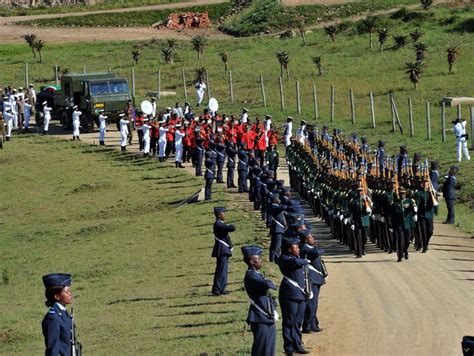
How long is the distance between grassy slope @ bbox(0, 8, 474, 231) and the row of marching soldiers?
8789 mm

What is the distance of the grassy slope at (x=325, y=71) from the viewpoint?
163ft

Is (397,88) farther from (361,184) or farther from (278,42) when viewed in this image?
(361,184)

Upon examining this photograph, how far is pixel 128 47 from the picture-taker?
254 feet

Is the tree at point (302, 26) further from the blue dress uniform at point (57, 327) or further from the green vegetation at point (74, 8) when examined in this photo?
the blue dress uniform at point (57, 327)

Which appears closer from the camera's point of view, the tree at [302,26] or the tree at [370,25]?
the tree at [370,25]

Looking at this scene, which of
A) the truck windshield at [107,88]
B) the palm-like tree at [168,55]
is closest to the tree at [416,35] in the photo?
the palm-like tree at [168,55]

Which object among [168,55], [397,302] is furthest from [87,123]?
[397,302]

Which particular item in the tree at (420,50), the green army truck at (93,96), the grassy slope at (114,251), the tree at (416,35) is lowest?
the grassy slope at (114,251)

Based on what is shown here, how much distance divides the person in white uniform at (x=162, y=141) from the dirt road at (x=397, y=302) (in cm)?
1537

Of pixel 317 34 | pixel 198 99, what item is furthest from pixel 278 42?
pixel 198 99

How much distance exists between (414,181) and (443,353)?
958 cm

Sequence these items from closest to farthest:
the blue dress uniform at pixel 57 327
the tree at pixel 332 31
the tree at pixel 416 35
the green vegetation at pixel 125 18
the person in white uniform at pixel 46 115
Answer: the blue dress uniform at pixel 57 327, the person in white uniform at pixel 46 115, the tree at pixel 416 35, the tree at pixel 332 31, the green vegetation at pixel 125 18

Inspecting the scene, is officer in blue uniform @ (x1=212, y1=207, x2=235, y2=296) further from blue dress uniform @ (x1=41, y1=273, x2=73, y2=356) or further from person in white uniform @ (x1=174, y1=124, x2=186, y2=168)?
person in white uniform @ (x1=174, y1=124, x2=186, y2=168)

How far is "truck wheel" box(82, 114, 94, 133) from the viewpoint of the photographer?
2026 inches
